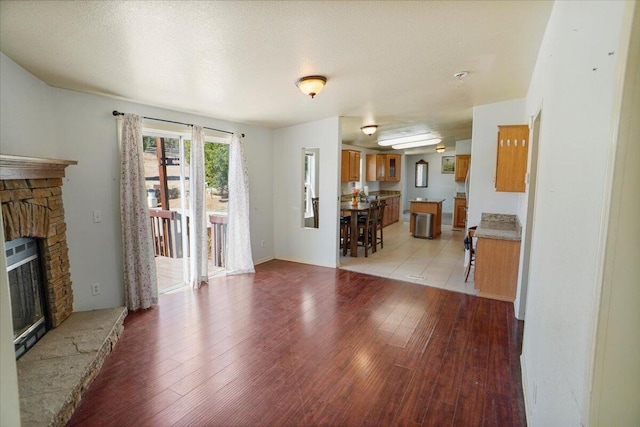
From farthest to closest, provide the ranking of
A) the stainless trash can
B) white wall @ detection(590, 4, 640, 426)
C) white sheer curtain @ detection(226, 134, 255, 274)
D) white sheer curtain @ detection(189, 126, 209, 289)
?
the stainless trash can
white sheer curtain @ detection(226, 134, 255, 274)
white sheer curtain @ detection(189, 126, 209, 289)
white wall @ detection(590, 4, 640, 426)

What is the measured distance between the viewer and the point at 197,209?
425cm

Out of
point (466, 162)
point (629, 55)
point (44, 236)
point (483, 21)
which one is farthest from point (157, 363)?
point (466, 162)

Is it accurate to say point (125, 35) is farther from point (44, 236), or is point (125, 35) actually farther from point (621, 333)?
point (621, 333)

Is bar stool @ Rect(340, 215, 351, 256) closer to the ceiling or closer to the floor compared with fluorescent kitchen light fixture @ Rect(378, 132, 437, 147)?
closer to the floor

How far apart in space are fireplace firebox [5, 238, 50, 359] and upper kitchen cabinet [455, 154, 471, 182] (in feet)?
28.1

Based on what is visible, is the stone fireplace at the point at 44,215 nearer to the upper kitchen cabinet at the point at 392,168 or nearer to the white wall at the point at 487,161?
the white wall at the point at 487,161

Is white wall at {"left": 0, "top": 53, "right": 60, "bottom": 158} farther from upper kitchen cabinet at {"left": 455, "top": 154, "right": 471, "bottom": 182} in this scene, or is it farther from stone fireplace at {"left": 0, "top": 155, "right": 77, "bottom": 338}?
upper kitchen cabinet at {"left": 455, "top": 154, "right": 471, "bottom": 182}

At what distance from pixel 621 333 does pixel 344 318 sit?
9.01 feet

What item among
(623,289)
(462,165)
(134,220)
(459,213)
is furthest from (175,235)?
(459,213)

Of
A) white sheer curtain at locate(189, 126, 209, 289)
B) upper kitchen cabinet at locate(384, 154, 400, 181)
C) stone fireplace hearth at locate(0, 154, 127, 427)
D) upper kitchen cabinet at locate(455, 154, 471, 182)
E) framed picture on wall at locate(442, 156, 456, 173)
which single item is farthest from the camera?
framed picture on wall at locate(442, 156, 456, 173)

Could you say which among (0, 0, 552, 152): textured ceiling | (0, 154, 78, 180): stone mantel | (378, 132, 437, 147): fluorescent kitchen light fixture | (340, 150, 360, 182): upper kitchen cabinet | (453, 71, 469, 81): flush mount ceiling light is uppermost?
(378, 132, 437, 147): fluorescent kitchen light fixture

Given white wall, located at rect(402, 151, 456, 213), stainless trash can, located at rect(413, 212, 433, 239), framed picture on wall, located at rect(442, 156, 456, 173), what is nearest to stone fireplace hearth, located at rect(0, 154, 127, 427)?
stainless trash can, located at rect(413, 212, 433, 239)

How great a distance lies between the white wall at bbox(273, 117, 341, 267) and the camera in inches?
203

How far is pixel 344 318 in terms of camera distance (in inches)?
132
